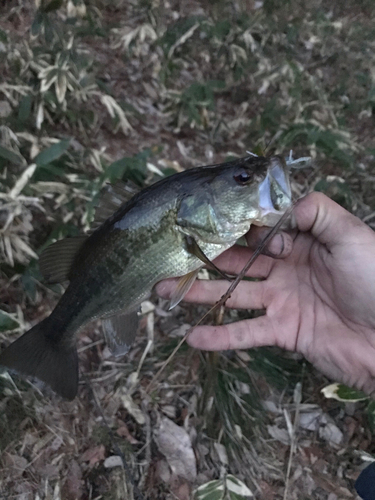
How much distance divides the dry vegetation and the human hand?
1.79 feet

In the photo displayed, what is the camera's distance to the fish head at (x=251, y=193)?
74.1 inches

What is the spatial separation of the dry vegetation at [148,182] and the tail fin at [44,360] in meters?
0.33

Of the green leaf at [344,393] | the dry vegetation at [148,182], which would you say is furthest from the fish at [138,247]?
the green leaf at [344,393]

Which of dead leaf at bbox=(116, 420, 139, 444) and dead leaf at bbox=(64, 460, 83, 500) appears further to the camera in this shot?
dead leaf at bbox=(116, 420, 139, 444)

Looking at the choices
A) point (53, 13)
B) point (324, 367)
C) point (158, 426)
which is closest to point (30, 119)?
point (53, 13)

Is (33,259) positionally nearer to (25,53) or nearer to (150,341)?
(150,341)

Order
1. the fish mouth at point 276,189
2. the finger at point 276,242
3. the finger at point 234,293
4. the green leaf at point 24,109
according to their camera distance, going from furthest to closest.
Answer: the green leaf at point 24,109 → the finger at point 234,293 → the finger at point 276,242 → the fish mouth at point 276,189

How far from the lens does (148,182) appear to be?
3494mm

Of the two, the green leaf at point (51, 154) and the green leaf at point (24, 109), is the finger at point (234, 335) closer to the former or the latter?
the green leaf at point (51, 154)

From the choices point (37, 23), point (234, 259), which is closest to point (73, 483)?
point (234, 259)

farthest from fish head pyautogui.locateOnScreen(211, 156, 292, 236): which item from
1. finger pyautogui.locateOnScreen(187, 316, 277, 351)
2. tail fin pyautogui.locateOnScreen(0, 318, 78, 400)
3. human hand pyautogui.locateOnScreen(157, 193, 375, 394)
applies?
tail fin pyautogui.locateOnScreen(0, 318, 78, 400)

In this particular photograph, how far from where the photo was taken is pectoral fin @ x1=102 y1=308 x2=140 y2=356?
2.36 metres

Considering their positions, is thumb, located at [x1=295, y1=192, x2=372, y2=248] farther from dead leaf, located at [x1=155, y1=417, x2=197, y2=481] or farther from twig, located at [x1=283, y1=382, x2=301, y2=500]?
Answer: dead leaf, located at [x1=155, y1=417, x2=197, y2=481]

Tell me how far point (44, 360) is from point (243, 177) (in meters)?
1.45
